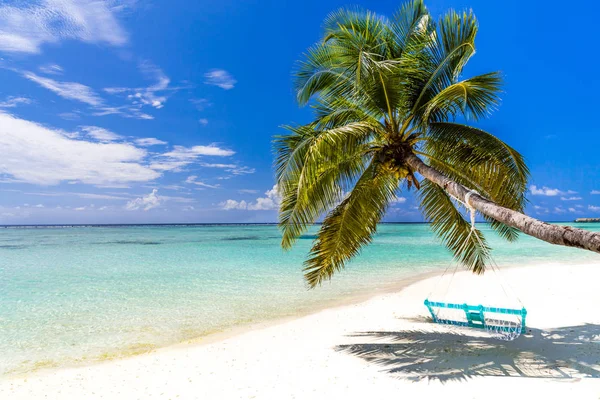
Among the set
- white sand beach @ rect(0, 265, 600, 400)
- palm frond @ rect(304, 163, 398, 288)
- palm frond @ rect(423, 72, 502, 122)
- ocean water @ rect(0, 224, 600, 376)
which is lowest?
ocean water @ rect(0, 224, 600, 376)

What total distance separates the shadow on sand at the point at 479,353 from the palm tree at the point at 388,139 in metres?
1.38

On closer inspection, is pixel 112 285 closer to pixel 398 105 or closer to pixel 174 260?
pixel 174 260

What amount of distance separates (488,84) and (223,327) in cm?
685

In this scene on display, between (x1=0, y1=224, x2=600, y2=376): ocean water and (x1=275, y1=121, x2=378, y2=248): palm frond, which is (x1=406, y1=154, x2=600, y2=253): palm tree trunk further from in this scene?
(x1=0, y1=224, x2=600, y2=376): ocean water

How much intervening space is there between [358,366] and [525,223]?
287 centimetres

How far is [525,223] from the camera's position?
3242mm

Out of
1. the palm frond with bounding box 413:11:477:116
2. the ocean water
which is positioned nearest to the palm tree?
the palm frond with bounding box 413:11:477:116

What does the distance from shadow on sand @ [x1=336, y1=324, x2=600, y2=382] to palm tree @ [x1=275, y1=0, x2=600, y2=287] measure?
1385 mm

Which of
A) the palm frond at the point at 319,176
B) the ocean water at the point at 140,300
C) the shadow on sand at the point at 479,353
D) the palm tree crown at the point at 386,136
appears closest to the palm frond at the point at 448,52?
the palm tree crown at the point at 386,136

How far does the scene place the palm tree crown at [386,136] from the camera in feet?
16.8

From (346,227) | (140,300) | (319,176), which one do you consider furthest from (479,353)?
(140,300)

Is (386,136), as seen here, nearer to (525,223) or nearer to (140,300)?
(525,223)

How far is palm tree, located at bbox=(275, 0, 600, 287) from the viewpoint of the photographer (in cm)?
507

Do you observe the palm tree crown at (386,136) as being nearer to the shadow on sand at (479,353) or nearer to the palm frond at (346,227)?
the palm frond at (346,227)
